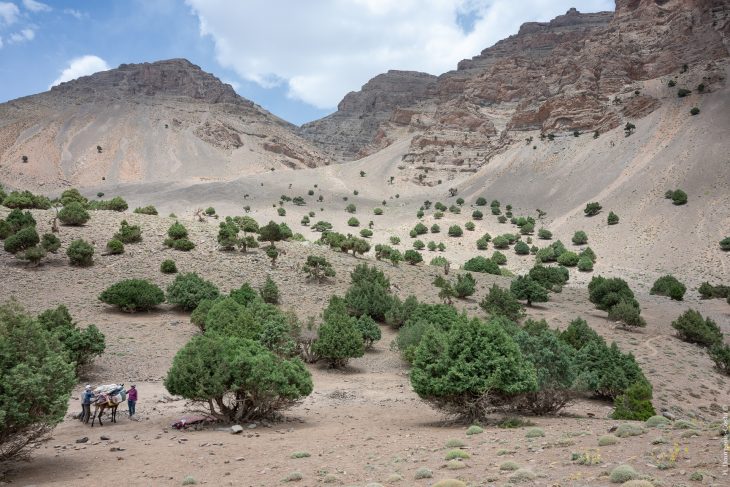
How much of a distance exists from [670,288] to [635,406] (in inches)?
1111

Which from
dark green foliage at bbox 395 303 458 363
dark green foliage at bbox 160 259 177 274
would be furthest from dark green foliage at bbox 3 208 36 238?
dark green foliage at bbox 395 303 458 363

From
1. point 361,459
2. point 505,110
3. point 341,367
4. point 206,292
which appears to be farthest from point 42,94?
point 361,459

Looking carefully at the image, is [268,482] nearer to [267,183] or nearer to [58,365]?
[58,365]

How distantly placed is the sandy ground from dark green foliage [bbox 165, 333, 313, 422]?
730mm

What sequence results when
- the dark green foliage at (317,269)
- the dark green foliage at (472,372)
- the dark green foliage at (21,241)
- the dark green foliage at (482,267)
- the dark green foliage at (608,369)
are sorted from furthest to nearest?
the dark green foliage at (482,267), the dark green foliage at (317,269), the dark green foliage at (21,241), the dark green foliage at (608,369), the dark green foliage at (472,372)

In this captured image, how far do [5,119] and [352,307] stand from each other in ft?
403

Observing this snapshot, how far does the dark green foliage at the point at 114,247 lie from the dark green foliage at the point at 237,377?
21.2m

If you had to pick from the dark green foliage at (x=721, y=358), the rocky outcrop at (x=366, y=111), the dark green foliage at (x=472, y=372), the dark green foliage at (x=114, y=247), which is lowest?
the dark green foliage at (x=721, y=358)

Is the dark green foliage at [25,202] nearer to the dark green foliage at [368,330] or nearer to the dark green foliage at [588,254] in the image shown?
the dark green foliage at [368,330]

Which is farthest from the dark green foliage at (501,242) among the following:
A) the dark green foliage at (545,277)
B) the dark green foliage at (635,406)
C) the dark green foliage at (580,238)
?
→ the dark green foliage at (635,406)

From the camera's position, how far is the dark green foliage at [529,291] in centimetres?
3462

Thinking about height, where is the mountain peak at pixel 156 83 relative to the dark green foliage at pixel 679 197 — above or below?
above

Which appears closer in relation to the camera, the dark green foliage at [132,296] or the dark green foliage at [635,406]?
the dark green foliage at [635,406]

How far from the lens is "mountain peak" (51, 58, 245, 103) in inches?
5527
